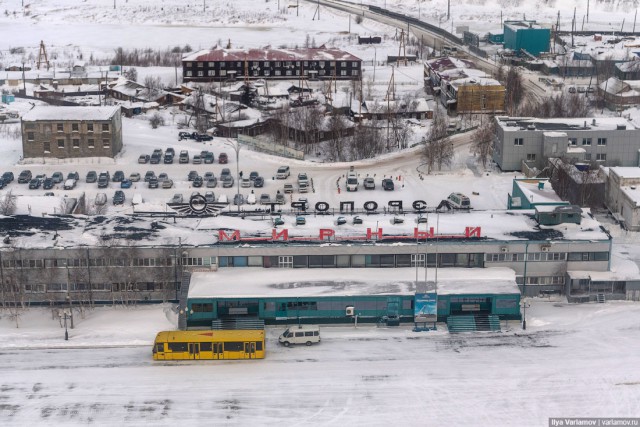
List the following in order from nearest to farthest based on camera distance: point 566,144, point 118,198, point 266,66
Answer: point 118,198 < point 566,144 < point 266,66

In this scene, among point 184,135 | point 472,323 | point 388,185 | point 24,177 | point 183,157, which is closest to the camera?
point 472,323

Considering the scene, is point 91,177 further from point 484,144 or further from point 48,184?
point 484,144

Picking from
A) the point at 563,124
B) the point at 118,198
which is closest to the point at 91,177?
the point at 118,198

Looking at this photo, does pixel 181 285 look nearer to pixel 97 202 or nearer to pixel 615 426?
pixel 97 202

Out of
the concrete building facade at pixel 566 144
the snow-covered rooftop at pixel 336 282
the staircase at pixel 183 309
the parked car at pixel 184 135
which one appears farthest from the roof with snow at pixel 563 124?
the staircase at pixel 183 309

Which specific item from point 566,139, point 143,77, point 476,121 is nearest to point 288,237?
point 566,139

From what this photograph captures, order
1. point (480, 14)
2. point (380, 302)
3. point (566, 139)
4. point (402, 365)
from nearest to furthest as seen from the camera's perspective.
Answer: point (402, 365), point (380, 302), point (566, 139), point (480, 14)
